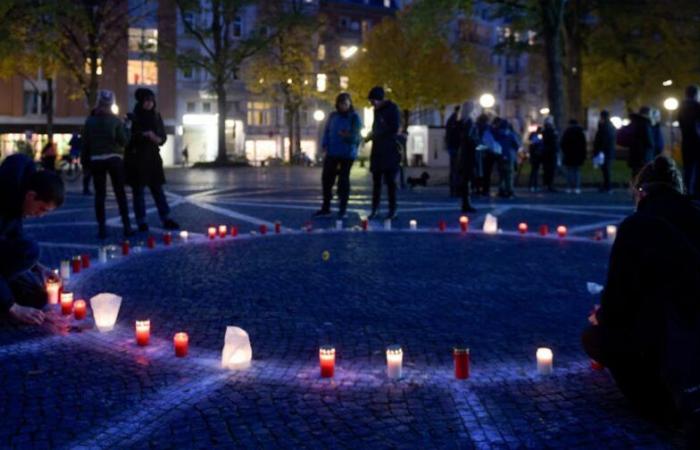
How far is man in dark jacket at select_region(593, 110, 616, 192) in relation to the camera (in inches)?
900

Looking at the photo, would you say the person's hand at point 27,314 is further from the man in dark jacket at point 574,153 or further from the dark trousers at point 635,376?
the man in dark jacket at point 574,153

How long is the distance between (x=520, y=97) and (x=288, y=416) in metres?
91.9

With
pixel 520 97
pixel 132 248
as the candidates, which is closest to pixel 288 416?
pixel 132 248

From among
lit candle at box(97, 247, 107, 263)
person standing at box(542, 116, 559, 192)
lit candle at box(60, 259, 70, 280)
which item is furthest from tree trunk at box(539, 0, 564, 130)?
lit candle at box(60, 259, 70, 280)

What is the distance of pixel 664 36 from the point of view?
40.8 m

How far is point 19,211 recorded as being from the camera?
642cm

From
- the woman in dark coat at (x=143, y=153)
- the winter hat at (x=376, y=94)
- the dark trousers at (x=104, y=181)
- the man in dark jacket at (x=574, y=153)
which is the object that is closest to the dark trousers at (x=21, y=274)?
the dark trousers at (x=104, y=181)

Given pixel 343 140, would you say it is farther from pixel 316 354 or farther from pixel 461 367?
pixel 461 367

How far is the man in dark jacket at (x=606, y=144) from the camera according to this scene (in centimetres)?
2286

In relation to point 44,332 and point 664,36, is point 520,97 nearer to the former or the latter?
point 664,36

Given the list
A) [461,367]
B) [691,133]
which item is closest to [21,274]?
[461,367]

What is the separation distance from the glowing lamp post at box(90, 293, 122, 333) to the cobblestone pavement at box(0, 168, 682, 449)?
89 millimetres

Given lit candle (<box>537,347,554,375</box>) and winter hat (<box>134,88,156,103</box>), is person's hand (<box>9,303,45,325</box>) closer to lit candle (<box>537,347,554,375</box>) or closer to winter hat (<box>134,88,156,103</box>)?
lit candle (<box>537,347,554,375</box>)

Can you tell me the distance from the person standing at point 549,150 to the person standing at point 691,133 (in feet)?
25.1
